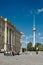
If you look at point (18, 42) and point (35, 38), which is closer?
point (35, 38)

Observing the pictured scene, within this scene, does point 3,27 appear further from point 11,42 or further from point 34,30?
point 34,30

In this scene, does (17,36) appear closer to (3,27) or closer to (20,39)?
(20,39)

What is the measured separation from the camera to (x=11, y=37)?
128 m

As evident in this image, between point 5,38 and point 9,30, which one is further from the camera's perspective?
point 9,30

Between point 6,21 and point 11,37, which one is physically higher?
point 6,21

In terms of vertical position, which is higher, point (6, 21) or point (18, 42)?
point (6, 21)

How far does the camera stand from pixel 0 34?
4417 inches

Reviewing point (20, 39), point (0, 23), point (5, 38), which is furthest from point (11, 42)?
point (20, 39)

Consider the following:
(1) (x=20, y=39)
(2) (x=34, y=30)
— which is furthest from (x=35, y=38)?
(1) (x=20, y=39)

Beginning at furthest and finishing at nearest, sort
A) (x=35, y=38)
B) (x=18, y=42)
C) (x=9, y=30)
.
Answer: (x=18, y=42), (x=35, y=38), (x=9, y=30)

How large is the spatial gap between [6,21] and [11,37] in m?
14.8

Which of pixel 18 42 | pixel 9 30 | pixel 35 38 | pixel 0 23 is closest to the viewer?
pixel 0 23

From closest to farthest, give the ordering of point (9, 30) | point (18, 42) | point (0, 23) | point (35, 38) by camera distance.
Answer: point (0, 23), point (9, 30), point (35, 38), point (18, 42)

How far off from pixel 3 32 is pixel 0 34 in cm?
462
